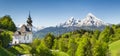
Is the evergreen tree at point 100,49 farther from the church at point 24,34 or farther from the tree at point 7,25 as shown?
the tree at point 7,25

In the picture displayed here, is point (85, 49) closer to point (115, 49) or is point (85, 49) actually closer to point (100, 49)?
point (100, 49)

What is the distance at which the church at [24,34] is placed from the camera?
14455 cm

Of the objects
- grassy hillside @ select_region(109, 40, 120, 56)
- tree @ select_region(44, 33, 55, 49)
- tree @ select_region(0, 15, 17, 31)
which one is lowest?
grassy hillside @ select_region(109, 40, 120, 56)

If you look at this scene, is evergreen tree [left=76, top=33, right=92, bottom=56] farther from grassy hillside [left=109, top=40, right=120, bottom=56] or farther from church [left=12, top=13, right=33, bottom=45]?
church [left=12, top=13, right=33, bottom=45]

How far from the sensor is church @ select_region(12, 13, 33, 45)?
145 metres

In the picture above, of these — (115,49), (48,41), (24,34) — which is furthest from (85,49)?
(48,41)

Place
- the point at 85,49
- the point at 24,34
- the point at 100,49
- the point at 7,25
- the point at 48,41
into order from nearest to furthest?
the point at 100,49 < the point at 85,49 < the point at 24,34 < the point at 7,25 < the point at 48,41

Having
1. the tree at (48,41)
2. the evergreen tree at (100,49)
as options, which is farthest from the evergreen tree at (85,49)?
the tree at (48,41)

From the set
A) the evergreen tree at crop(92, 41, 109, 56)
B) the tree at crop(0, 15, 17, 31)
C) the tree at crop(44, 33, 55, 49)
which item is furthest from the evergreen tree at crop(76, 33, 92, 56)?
the tree at crop(0, 15, 17, 31)

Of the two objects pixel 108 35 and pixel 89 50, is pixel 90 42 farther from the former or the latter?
pixel 108 35

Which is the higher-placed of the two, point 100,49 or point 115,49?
point 100,49

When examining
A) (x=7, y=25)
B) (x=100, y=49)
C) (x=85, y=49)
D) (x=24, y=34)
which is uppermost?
(x=7, y=25)

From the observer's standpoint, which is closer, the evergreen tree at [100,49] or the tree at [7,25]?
the evergreen tree at [100,49]

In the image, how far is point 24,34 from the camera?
147 m
